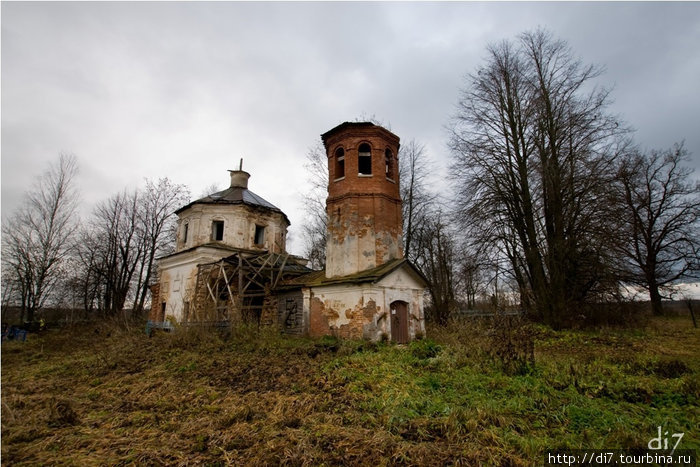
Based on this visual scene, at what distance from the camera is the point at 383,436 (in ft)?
14.1

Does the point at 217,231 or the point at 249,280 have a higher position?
the point at 217,231

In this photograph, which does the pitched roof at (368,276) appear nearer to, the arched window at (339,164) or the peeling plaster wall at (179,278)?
the arched window at (339,164)

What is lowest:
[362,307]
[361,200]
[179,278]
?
[362,307]

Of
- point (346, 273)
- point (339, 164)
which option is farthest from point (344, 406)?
point (339, 164)

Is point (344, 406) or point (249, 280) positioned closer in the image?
point (344, 406)

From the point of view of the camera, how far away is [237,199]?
23.1 m

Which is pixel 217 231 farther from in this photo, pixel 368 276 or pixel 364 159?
pixel 368 276

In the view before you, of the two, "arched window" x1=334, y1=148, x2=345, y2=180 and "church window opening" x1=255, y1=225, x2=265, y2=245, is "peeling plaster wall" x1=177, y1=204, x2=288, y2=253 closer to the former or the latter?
"church window opening" x1=255, y1=225, x2=265, y2=245

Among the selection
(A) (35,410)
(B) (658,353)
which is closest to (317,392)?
(A) (35,410)

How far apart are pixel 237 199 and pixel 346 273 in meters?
12.0

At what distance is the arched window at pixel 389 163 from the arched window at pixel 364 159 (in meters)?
0.88

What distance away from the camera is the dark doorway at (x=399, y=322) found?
551 inches

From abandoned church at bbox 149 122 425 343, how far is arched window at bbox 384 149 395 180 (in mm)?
49

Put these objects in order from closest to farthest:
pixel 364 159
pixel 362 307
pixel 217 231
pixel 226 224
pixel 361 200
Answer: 1. pixel 362 307
2. pixel 361 200
3. pixel 364 159
4. pixel 226 224
5. pixel 217 231
